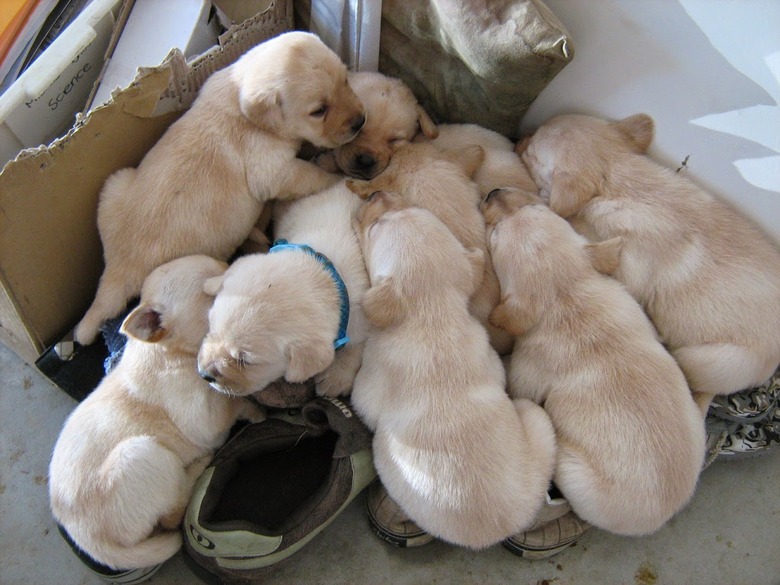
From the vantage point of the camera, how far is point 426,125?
2197mm

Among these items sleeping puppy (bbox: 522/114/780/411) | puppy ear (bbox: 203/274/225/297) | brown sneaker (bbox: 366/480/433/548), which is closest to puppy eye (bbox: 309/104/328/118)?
puppy ear (bbox: 203/274/225/297)

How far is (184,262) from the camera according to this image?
6.03 feet

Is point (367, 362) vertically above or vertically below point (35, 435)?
above

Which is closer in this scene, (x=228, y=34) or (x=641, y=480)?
(x=641, y=480)

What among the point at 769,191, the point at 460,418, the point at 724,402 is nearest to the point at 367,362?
the point at 460,418

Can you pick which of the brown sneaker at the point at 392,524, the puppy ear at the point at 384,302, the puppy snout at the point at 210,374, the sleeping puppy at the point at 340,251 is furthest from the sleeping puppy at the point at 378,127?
the brown sneaker at the point at 392,524

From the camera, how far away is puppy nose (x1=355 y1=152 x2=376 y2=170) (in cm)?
212

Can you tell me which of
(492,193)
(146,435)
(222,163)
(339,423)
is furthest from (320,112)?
(146,435)

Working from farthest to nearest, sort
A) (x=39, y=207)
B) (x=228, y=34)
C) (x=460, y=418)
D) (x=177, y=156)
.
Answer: (x=228, y=34), (x=177, y=156), (x=39, y=207), (x=460, y=418)

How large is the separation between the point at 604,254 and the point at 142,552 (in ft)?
4.82

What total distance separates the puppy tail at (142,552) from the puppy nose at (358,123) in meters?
1.28

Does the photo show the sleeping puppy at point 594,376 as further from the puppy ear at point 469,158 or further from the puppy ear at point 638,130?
the puppy ear at point 638,130

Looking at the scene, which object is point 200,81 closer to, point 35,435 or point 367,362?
point 367,362

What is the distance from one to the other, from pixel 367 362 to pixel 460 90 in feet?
3.12
